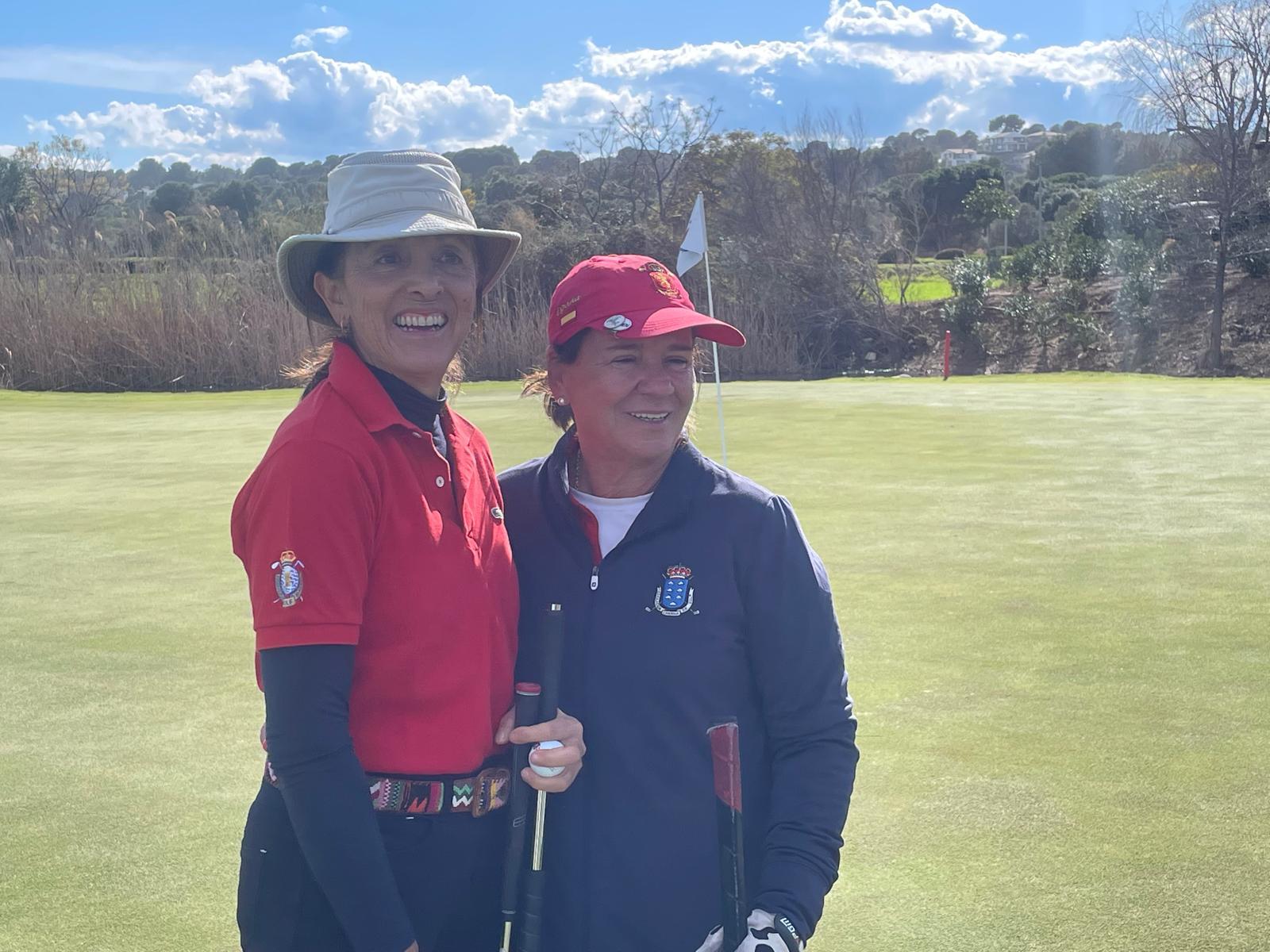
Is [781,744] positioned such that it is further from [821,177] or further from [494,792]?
[821,177]

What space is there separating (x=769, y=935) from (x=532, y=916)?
35 cm

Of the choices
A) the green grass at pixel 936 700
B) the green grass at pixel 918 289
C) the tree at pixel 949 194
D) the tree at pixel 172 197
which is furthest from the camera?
the tree at pixel 172 197

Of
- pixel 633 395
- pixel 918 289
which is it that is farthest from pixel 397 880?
pixel 918 289

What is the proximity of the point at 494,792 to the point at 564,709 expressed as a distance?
16 cm

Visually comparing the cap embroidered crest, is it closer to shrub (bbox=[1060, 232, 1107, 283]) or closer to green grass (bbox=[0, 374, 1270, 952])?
green grass (bbox=[0, 374, 1270, 952])

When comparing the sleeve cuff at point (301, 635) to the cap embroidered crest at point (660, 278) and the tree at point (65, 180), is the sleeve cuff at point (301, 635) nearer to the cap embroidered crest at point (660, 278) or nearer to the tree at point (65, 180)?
the cap embroidered crest at point (660, 278)

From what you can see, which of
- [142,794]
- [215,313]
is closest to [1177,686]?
[142,794]

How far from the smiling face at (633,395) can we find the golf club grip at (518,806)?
16.6 inches

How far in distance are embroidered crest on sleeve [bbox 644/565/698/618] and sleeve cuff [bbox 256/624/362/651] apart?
1.60ft

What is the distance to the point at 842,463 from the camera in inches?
383

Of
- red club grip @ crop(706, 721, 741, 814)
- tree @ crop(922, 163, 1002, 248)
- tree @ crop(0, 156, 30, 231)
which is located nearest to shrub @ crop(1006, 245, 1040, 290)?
tree @ crop(922, 163, 1002, 248)

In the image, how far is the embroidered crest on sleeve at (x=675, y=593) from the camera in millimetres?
1865

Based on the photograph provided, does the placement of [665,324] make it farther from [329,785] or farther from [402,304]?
[329,785]

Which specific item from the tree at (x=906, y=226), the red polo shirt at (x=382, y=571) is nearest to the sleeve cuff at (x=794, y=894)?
the red polo shirt at (x=382, y=571)
